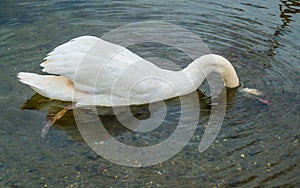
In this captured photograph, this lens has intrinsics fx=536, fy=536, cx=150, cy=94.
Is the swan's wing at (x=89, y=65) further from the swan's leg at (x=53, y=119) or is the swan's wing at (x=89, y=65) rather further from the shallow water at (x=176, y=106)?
the shallow water at (x=176, y=106)

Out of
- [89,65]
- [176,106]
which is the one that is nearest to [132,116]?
[176,106]

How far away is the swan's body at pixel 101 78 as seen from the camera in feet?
20.5

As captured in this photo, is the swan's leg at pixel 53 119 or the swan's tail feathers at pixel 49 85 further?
the swan's tail feathers at pixel 49 85

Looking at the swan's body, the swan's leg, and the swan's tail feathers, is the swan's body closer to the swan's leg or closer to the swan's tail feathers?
the swan's tail feathers

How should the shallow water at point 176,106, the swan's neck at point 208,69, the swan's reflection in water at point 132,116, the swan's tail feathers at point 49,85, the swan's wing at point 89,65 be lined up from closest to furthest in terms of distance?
the shallow water at point 176,106 < the swan's reflection in water at point 132,116 < the swan's wing at point 89,65 < the swan's tail feathers at point 49,85 < the swan's neck at point 208,69

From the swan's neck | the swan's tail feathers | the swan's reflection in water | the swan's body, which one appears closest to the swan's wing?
the swan's body

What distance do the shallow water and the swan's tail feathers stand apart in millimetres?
204

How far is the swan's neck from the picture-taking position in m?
6.73

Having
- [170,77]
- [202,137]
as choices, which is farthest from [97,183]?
[170,77]

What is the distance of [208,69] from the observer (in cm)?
680

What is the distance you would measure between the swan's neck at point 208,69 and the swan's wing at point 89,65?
30.3 inches

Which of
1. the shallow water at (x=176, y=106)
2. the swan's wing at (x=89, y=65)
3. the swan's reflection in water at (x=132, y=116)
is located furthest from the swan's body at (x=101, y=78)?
the shallow water at (x=176, y=106)

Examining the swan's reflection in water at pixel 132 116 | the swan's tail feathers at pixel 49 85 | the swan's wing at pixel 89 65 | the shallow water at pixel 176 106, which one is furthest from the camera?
the swan's tail feathers at pixel 49 85

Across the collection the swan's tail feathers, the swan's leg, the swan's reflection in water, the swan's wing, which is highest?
the swan's wing
